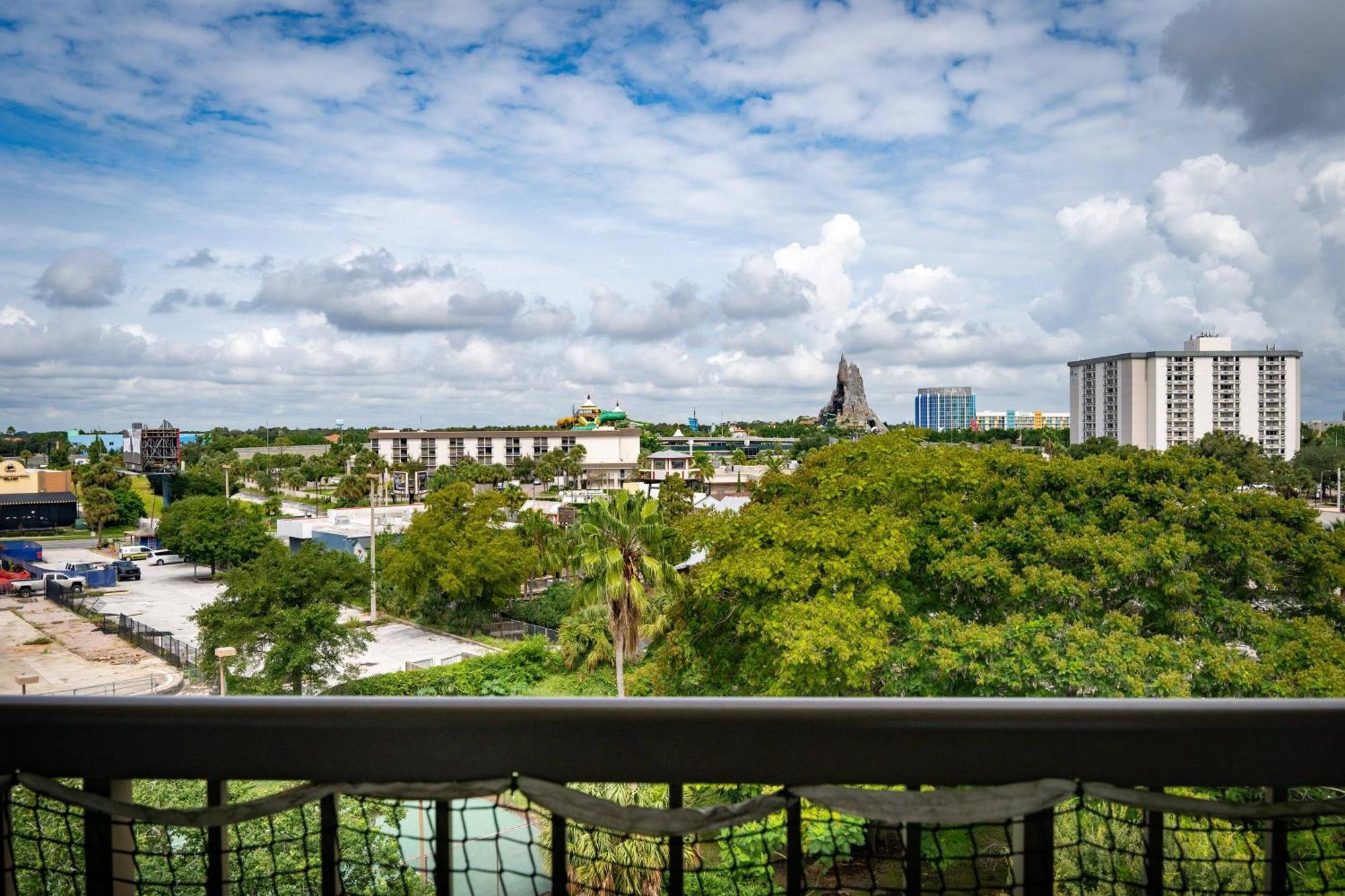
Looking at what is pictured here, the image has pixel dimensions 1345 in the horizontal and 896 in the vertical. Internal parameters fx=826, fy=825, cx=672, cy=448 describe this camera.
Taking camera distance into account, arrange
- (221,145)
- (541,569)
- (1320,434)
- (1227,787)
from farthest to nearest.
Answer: (1320,434)
(541,569)
(221,145)
(1227,787)

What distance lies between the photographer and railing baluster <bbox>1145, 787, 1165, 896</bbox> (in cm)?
69

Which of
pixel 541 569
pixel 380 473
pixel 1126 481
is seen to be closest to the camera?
pixel 1126 481

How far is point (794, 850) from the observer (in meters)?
0.70

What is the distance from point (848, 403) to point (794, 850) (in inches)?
3530

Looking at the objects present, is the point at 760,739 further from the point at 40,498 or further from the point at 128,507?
the point at 128,507

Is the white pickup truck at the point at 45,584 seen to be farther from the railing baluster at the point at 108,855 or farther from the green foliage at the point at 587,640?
the railing baluster at the point at 108,855

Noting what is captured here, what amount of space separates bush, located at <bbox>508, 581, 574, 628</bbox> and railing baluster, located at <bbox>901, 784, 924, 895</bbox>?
52.3ft

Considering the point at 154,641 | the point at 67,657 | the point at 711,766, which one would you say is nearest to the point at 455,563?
the point at 154,641

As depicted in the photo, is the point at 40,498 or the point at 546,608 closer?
the point at 546,608

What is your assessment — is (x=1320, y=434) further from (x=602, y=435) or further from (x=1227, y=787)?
(x=602, y=435)

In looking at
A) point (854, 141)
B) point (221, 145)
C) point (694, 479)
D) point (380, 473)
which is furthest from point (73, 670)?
point (694, 479)

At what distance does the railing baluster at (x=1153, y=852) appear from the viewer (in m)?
0.69

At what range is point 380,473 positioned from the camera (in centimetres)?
3912

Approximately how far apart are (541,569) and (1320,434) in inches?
1015
